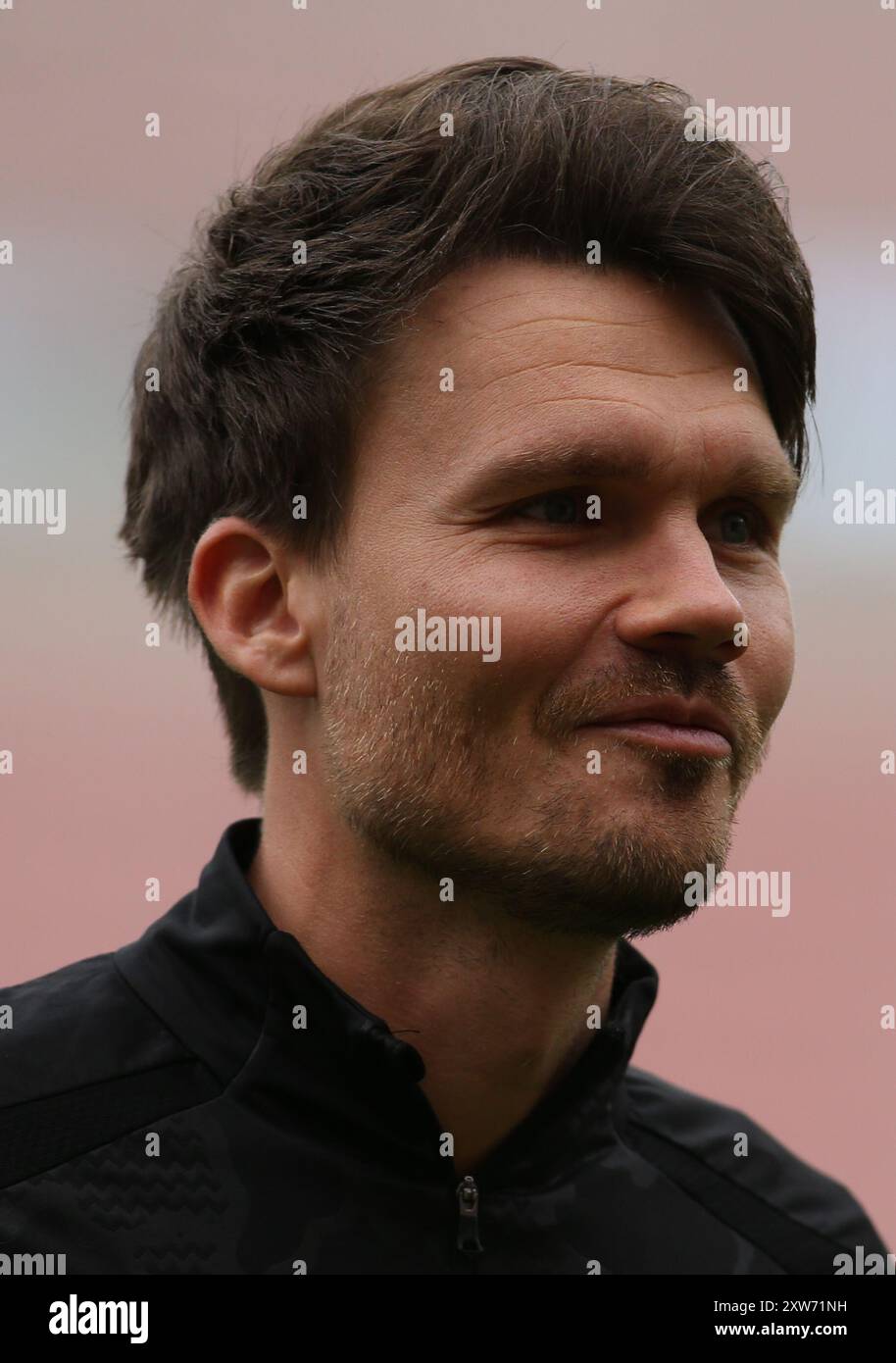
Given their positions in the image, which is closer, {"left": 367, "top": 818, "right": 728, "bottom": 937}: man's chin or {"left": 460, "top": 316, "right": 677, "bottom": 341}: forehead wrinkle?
{"left": 367, "top": 818, "right": 728, "bottom": 937}: man's chin

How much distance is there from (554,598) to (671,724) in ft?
1.10

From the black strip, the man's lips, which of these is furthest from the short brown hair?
the black strip

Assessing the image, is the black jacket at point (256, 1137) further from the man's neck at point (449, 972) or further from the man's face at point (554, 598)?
the man's face at point (554, 598)

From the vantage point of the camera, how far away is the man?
9.85 feet

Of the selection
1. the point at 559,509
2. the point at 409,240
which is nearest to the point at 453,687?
the point at 559,509

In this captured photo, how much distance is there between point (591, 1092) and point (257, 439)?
1.63 metres

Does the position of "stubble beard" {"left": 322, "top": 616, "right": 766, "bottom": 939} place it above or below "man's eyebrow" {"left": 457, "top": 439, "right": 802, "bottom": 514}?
below

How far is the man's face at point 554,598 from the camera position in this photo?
9.76 ft

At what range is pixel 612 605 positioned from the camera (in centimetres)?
300

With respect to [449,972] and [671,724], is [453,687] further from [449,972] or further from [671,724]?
[449,972]

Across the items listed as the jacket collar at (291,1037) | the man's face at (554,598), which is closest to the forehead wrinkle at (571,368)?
the man's face at (554,598)

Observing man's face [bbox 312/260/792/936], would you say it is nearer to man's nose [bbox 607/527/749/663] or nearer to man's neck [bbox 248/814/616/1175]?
man's nose [bbox 607/527/749/663]
